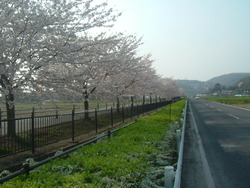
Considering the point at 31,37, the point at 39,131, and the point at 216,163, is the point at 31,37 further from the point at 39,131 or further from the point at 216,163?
the point at 216,163

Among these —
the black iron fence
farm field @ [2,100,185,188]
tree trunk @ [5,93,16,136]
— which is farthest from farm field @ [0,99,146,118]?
farm field @ [2,100,185,188]

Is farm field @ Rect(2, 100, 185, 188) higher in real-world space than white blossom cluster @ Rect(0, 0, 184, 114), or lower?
lower

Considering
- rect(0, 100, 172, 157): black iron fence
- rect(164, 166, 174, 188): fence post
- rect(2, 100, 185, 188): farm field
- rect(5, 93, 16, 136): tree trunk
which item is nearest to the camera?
rect(2, 100, 185, 188): farm field

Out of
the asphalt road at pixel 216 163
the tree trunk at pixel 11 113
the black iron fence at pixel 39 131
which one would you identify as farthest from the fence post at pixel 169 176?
the tree trunk at pixel 11 113

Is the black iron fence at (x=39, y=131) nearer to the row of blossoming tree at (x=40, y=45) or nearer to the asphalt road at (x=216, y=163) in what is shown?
the row of blossoming tree at (x=40, y=45)

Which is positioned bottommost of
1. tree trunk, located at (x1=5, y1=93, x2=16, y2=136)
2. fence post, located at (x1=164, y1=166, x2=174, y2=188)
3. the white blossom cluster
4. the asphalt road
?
the asphalt road

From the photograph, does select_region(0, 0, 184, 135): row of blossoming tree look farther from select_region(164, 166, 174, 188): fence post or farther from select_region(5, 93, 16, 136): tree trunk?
select_region(164, 166, 174, 188): fence post

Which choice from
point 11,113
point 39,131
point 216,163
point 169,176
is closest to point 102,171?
point 169,176

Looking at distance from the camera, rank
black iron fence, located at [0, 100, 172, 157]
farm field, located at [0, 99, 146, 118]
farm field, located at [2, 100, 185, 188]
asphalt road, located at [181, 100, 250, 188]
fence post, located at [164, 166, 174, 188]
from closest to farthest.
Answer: farm field, located at [2, 100, 185, 188] < fence post, located at [164, 166, 174, 188] < asphalt road, located at [181, 100, 250, 188] < black iron fence, located at [0, 100, 172, 157] < farm field, located at [0, 99, 146, 118]

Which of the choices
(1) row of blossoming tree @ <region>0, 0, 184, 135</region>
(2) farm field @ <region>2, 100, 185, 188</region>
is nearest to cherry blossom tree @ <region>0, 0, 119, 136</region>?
(1) row of blossoming tree @ <region>0, 0, 184, 135</region>

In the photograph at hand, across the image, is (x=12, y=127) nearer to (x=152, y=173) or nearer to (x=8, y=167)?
(x=8, y=167)

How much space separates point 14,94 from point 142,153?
15.4 ft

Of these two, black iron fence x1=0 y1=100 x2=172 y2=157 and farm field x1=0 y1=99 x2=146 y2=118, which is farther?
farm field x1=0 y1=99 x2=146 y2=118

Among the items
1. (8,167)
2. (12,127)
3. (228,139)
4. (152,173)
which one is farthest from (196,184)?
(228,139)
